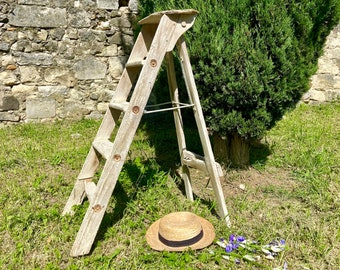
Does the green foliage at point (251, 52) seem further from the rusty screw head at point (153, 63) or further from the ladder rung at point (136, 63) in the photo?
the rusty screw head at point (153, 63)

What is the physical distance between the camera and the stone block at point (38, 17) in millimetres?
4469

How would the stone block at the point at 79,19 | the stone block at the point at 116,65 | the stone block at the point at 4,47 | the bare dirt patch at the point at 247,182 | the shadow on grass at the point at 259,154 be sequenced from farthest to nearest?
the stone block at the point at 116,65 < the stone block at the point at 79,19 < the stone block at the point at 4,47 < the shadow on grass at the point at 259,154 < the bare dirt patch at the point at 247,182

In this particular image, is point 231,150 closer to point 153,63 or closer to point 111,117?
point 111,117

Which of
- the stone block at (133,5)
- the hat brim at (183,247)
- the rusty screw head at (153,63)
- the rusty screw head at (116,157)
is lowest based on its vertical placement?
the hat brim at (183,247)

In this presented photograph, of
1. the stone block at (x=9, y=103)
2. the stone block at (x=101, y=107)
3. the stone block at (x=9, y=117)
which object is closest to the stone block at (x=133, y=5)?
the stone block at (x=101, y=107)

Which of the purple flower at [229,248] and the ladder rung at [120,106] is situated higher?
the ladder rung at [120,106]

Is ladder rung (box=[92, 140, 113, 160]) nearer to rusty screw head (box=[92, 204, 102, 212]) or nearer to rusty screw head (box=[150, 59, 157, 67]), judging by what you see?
rusty screw head (box=[92, 204, 102, 212])

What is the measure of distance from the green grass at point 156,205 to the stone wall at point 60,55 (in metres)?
0.97

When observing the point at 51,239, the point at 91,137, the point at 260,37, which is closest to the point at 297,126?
the point at 260,37

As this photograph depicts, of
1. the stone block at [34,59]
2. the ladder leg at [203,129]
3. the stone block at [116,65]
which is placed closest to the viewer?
the ladder leg at [203,129]

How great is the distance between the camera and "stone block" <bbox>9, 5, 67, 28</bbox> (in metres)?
4.47

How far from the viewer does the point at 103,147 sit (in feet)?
7.14

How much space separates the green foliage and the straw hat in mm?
928

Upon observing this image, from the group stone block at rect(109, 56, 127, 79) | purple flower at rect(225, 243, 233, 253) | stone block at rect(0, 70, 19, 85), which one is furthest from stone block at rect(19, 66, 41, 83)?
purple flower at rect(225, 243, 233, 253)
